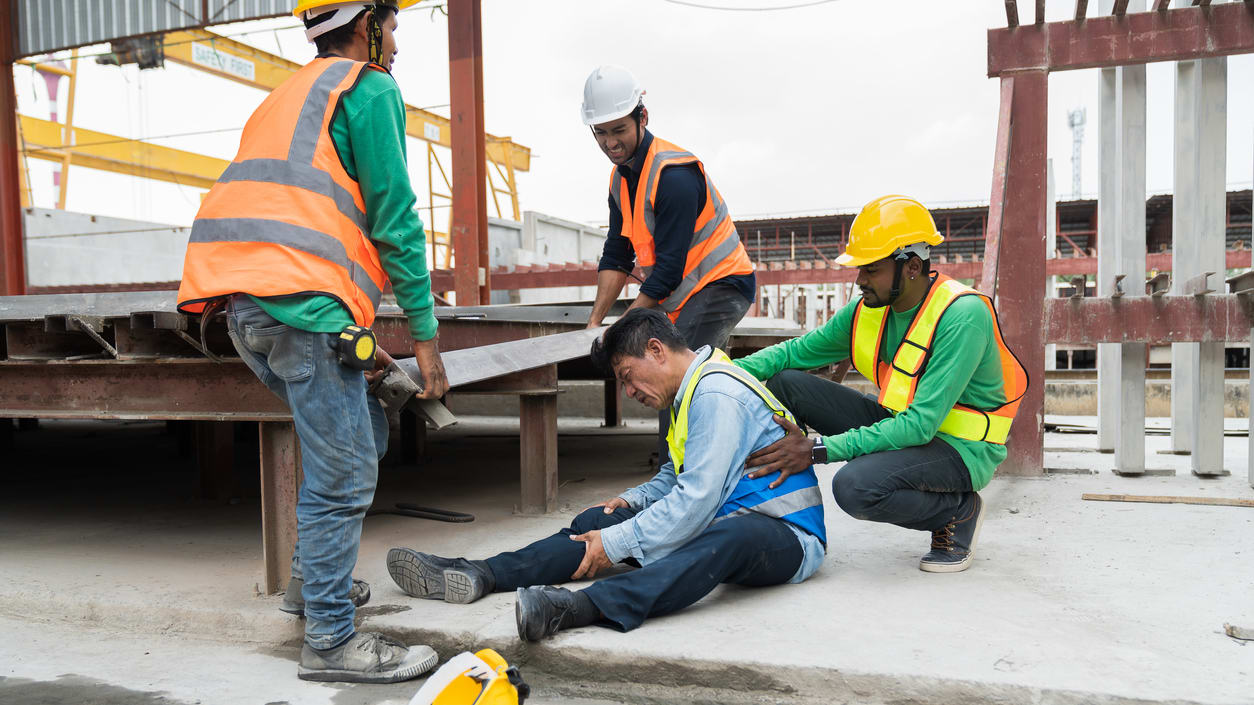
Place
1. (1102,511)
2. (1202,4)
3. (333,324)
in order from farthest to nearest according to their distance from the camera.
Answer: (1202,4)
(1102,511)
(333,324)

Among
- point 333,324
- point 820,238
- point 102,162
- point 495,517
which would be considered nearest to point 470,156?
point 495,517

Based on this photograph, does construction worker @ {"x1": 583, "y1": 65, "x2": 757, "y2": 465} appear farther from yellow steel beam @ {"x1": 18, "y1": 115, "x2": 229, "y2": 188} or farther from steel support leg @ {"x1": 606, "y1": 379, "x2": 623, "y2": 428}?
yellow steel beam @ {"x1": 18, "y1": 115, "x2": 229, "y2": 188}

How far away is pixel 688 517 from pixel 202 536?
8.98 feet

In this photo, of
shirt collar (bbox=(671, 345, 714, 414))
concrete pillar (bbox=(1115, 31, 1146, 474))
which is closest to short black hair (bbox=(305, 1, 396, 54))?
shirt collar (bbox=(671, 345, 714, 414))

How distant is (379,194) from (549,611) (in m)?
1.30

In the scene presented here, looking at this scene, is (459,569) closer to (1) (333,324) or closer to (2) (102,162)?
(1) (333,324)

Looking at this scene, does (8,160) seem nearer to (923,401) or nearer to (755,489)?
(755,489)

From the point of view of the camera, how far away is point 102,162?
21.2 metres

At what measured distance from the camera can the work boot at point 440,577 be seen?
295 centimetres

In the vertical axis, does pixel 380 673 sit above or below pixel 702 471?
below

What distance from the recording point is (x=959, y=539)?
127 inches

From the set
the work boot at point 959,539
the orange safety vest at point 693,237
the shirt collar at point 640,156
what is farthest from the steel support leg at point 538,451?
the work boot at point 959,539

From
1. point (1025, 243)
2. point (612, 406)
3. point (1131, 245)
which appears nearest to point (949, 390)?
point (1025, 243)

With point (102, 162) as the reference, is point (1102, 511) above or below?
below
